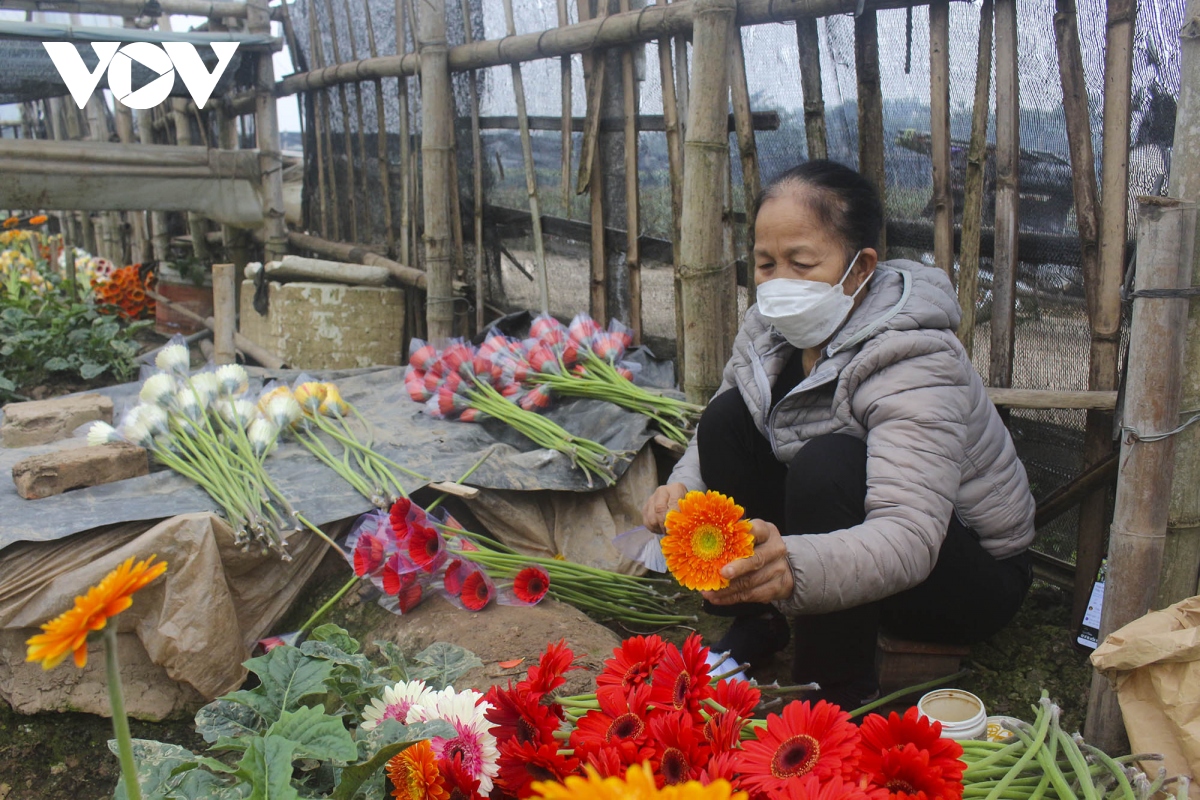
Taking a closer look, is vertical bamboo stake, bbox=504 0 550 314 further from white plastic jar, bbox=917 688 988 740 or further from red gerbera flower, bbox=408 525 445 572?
white plastic jar, bbox=917 688 988 740

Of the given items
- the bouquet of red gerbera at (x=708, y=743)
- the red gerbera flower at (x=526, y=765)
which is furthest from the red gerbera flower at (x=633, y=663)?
the red gerbera flower at (x=526, y=765)

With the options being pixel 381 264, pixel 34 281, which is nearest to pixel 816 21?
pixel 381 264

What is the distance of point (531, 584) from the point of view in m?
2.52

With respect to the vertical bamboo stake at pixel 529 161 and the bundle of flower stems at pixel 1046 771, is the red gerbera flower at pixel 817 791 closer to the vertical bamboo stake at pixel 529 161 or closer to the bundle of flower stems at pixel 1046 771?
the bundle of flower stems at pixel 1046 771

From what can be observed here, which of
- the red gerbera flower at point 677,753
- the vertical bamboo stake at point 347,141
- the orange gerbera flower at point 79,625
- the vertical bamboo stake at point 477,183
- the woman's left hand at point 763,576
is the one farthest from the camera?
the vertical bamboo stake at point 347,141

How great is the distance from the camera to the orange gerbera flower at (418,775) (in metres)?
1.15

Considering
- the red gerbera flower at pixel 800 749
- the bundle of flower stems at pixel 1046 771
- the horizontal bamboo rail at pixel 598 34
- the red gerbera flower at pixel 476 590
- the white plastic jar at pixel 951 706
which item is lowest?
the red gerbera flower at pixel 476 590

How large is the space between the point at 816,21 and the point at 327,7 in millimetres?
3705

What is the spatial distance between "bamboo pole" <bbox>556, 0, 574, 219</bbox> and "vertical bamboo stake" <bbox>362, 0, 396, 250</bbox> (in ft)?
4.73

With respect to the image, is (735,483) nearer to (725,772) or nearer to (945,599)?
(945,599)

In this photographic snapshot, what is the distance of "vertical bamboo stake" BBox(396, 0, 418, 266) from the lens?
15.4 ft

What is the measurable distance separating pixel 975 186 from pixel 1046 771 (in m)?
1.85

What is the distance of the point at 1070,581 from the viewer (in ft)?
8.57

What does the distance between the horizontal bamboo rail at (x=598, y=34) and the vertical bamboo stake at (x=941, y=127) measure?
0.13 meters
